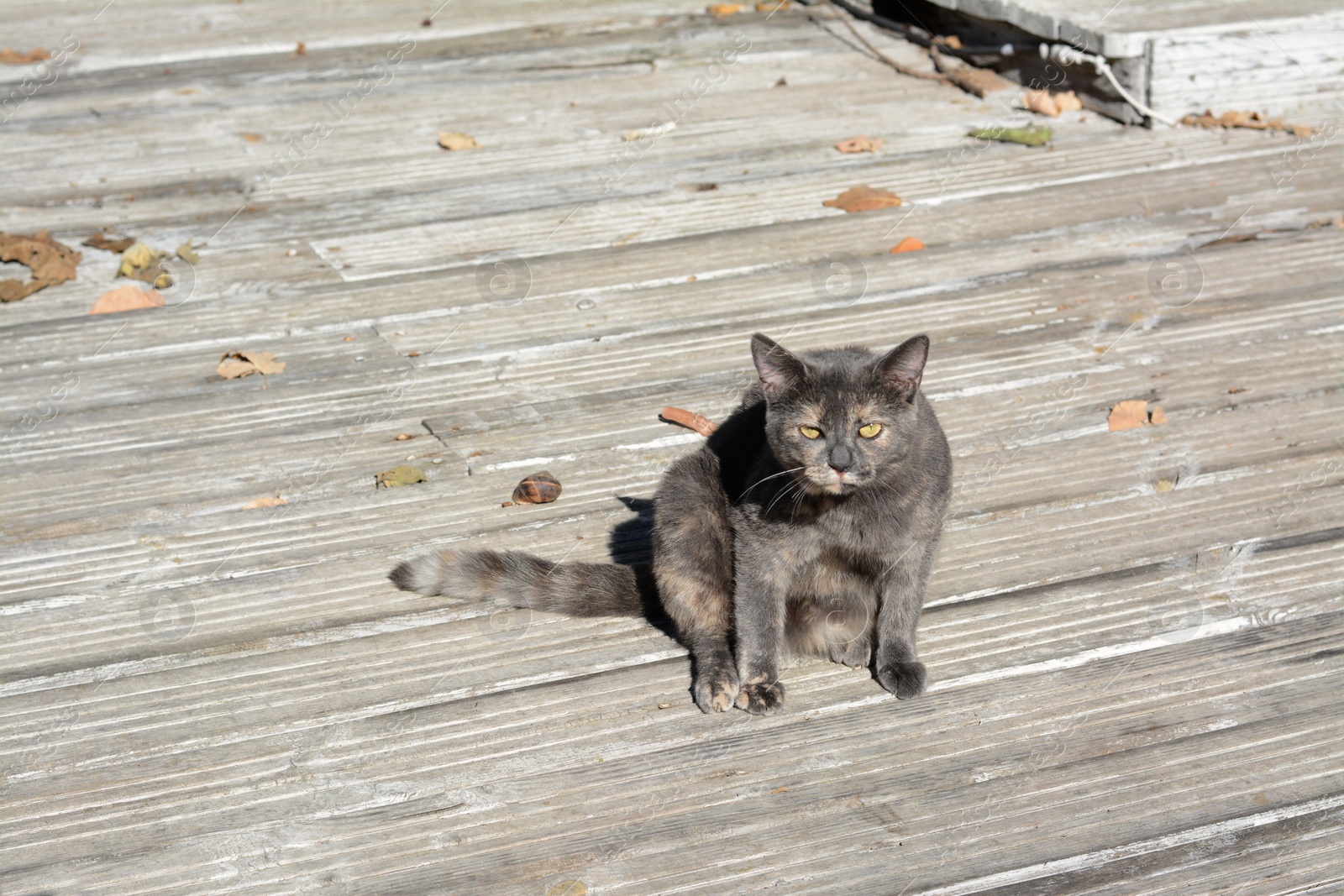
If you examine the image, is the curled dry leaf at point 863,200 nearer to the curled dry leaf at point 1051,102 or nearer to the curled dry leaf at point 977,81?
the curled dry leaf at point 1051,102

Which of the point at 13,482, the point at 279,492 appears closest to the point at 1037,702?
the point at 279,492

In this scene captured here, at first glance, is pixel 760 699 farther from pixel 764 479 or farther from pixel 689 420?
pixel 689 420

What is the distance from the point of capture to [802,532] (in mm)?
2881

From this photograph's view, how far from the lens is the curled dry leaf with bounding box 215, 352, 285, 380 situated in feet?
14.7

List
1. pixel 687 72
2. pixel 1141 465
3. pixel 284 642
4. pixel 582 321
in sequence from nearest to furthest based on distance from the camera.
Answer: pixel 284 642, pixel 1141 465, pixel 582 321, pixel 687 72

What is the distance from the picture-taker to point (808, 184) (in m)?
5.70

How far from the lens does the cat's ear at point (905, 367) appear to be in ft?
9.33

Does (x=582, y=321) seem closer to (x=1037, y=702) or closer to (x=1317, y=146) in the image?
(x=1037, y=702)

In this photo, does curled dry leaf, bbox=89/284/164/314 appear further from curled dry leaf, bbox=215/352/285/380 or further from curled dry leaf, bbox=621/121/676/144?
curled dry leaf, bbox=621/121/676/144

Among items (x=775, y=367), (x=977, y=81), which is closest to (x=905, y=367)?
(x=775, y=367)

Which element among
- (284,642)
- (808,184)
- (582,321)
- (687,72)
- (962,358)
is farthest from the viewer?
(687,72)

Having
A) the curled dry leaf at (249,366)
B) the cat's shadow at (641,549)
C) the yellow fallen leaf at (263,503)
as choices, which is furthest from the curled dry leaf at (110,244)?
the cat's shadow at (641,549)

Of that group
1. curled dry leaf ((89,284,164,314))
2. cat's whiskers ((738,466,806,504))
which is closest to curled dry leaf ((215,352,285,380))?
curled dry leaf ((89,284,164,314))

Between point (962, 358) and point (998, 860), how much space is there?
2329mm
